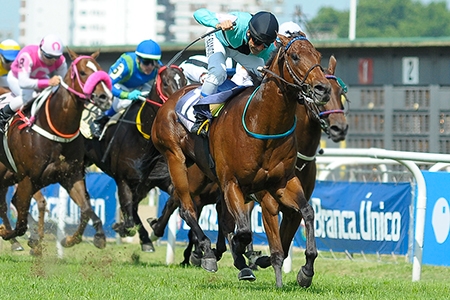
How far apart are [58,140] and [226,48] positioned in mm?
2388

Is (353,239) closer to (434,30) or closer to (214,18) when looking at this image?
(214,18)

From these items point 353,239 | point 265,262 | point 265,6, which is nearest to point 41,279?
point 265,262

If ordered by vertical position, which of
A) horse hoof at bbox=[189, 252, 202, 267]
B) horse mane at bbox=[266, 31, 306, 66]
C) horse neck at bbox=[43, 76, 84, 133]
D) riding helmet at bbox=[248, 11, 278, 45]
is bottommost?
horse hoof at bbox=[189, 252, 202, 267]

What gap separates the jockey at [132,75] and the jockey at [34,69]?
71cm

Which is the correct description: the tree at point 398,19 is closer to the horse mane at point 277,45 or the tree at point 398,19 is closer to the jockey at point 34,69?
the jockey at point 34,69

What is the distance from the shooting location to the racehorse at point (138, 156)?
9859 millimetres

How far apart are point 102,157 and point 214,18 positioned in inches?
138

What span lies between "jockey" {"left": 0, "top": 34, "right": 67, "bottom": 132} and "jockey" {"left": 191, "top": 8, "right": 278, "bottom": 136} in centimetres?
236

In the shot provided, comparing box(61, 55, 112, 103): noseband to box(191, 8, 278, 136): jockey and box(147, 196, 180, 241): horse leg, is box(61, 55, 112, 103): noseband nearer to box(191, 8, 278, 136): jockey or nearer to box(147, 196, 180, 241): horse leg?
box(147, 196, 180, 241): horse leg

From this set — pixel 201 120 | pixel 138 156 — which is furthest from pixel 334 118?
pixel 138 156

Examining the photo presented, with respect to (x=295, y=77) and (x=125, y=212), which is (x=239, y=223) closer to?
(x=295, y=77)

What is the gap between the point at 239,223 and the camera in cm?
672

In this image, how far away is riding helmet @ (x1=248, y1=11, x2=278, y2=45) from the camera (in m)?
6.87

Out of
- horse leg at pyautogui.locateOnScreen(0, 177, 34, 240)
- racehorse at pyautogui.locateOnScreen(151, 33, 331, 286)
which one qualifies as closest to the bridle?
racehorse at pyautogui.locateOnScreen(151, 33, 331, 286)
